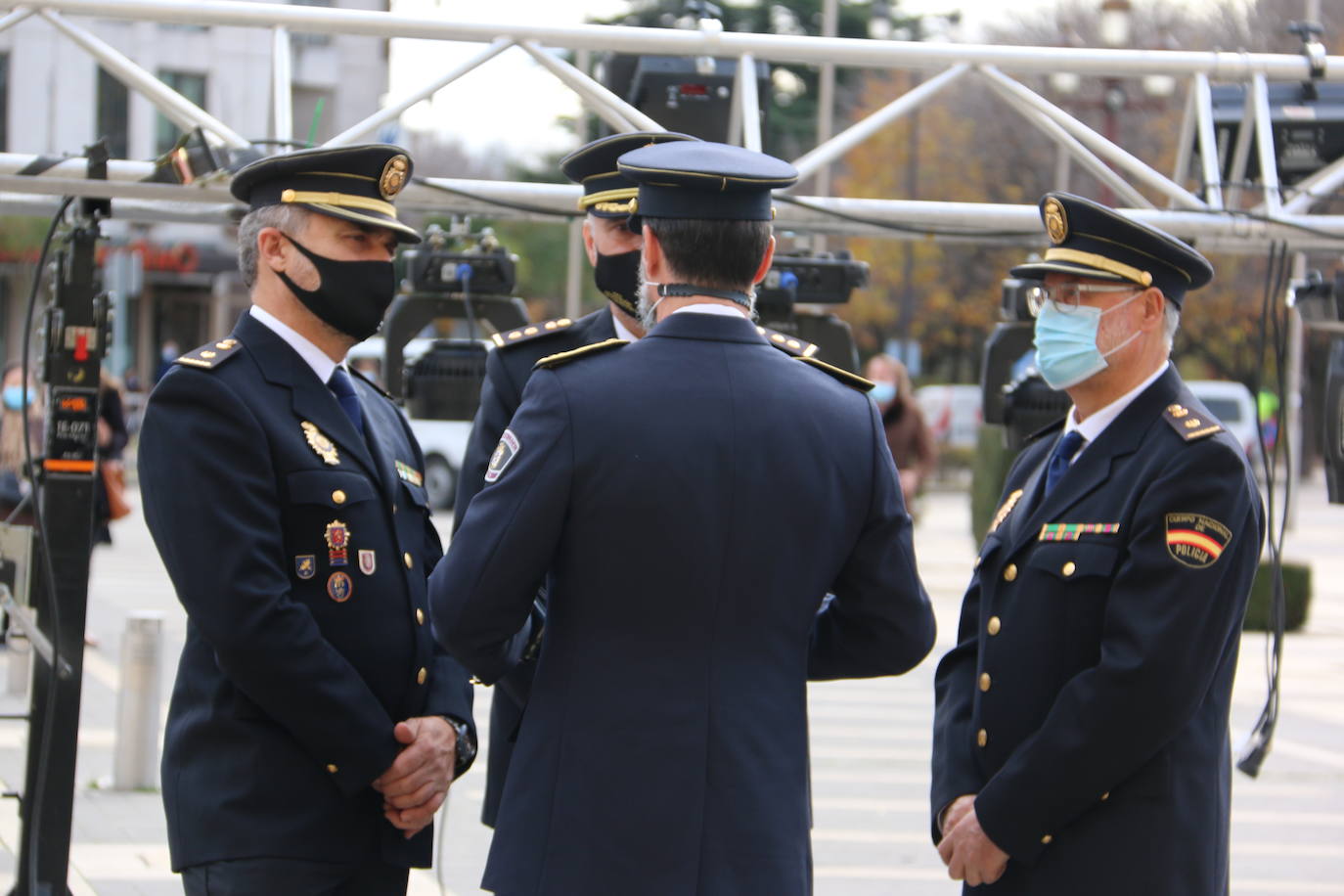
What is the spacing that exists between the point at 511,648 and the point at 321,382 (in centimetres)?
80

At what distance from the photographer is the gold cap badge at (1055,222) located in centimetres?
383

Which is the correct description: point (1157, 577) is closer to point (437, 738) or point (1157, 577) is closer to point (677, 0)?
point (437, 738)

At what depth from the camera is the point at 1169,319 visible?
379 cm

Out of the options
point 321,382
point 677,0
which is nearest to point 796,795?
point 321,382

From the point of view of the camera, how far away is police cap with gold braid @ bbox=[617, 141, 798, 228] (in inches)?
116

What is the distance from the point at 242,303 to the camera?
42375 millimetres

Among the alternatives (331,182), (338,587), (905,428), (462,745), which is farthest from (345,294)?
(905,428)

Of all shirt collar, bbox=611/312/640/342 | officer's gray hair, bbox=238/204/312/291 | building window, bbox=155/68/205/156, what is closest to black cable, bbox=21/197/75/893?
officer's gray hair, bbox=238/204/312/291

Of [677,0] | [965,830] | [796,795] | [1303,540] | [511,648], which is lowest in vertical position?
[1303,540]

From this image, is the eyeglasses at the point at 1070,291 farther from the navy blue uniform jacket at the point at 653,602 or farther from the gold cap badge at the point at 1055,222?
the navy blue uniform jacket at the point at 653,602

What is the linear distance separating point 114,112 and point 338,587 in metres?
36.6

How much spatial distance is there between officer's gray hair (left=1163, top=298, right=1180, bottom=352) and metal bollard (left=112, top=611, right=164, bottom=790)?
5182mm

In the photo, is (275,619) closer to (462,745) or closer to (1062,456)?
(462,745)

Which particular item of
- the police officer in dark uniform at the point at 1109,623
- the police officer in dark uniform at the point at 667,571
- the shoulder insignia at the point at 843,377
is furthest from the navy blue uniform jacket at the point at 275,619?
the police officer in dark uniform at the point at 1109,623
